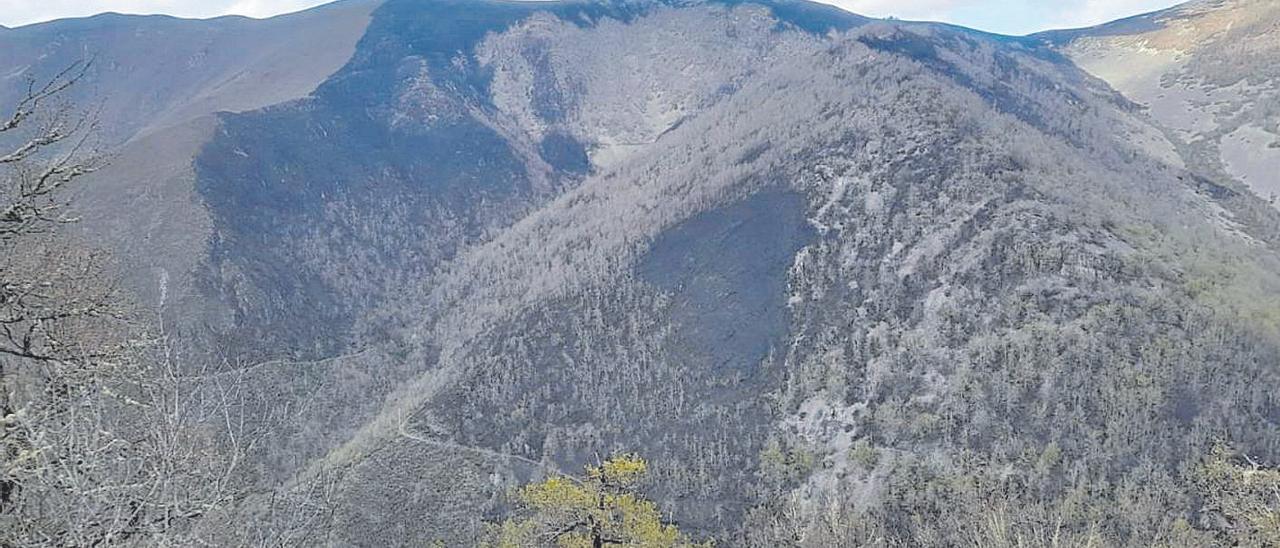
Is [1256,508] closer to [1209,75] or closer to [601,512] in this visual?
[601,512]

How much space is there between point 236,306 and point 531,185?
39.7 metres

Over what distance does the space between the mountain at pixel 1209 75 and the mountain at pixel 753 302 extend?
223 cm

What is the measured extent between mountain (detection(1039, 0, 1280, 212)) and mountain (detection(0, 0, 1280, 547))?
7.33 ft

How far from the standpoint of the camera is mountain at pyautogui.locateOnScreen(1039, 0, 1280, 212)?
266 feet

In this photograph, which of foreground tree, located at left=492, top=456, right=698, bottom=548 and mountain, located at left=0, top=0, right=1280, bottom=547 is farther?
mountain, located at left=0, top=0, right=1280, bottom=547

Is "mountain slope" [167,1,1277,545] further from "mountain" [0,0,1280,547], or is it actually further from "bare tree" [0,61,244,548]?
"bare tree" [0,61,244,548]

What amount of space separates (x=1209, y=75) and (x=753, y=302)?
96426 millimetres

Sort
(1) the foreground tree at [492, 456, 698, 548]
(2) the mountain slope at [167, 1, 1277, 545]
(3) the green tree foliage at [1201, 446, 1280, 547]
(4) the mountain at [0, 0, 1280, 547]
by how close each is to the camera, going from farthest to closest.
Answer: (2) the mountain slope at [167, 1, 1277, 545], (4) the mountain at [0, 0, 1280, 547], (1) the foreground tree at [492, 456, 698, 548], (3) the green tree foliage at [1201, 446, 1280, 547]

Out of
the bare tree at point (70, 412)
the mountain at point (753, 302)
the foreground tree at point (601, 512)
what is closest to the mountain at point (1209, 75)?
the mountain at point (753, 302)

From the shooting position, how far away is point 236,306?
51531 mm

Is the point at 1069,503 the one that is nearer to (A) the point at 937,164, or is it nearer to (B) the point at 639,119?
(A) the point at 937,164

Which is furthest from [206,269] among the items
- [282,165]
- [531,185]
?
[531,185]

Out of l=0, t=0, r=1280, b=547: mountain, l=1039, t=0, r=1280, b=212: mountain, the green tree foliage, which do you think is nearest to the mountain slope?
l=0, t=0, r=1280, b=547: mountain

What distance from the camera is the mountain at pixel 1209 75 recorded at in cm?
8123
